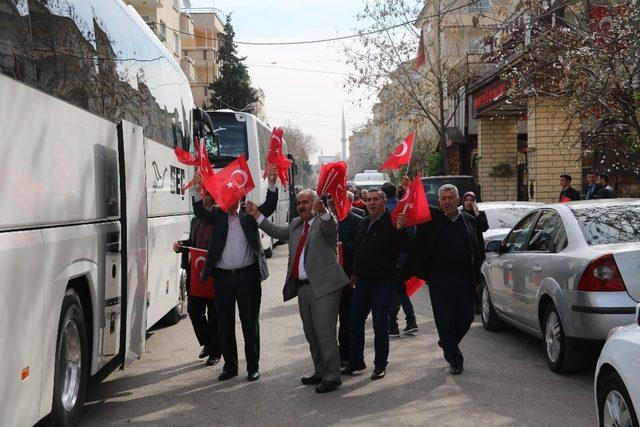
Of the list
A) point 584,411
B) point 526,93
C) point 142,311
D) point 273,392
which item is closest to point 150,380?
point 142,311

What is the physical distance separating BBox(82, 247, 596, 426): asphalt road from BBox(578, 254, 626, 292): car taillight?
35.5 inches

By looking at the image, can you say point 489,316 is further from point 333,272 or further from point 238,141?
point 238,141

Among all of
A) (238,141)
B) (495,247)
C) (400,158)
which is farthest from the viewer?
(238,141)

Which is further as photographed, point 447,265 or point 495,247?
point 495,247

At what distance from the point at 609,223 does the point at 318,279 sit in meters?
2.73

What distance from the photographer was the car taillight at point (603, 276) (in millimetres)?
7316

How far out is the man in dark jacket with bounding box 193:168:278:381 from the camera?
325 inches

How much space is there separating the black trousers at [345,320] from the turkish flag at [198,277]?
133cm

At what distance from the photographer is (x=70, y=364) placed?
6277 millimetres

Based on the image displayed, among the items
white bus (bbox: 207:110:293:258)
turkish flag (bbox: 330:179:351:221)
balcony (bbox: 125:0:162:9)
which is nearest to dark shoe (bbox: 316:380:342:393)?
turkish flag (bbox: 330:179:351:221)

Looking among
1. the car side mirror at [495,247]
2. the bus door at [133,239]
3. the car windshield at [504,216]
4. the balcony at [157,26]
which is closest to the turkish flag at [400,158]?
the car side mirror at [495,247]

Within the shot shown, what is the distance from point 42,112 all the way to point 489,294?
268 inches

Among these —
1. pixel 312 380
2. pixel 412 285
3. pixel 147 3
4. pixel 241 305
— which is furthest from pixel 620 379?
pixel 147 3

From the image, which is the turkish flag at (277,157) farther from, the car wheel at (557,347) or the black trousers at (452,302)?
the car wheel at (557,347)
